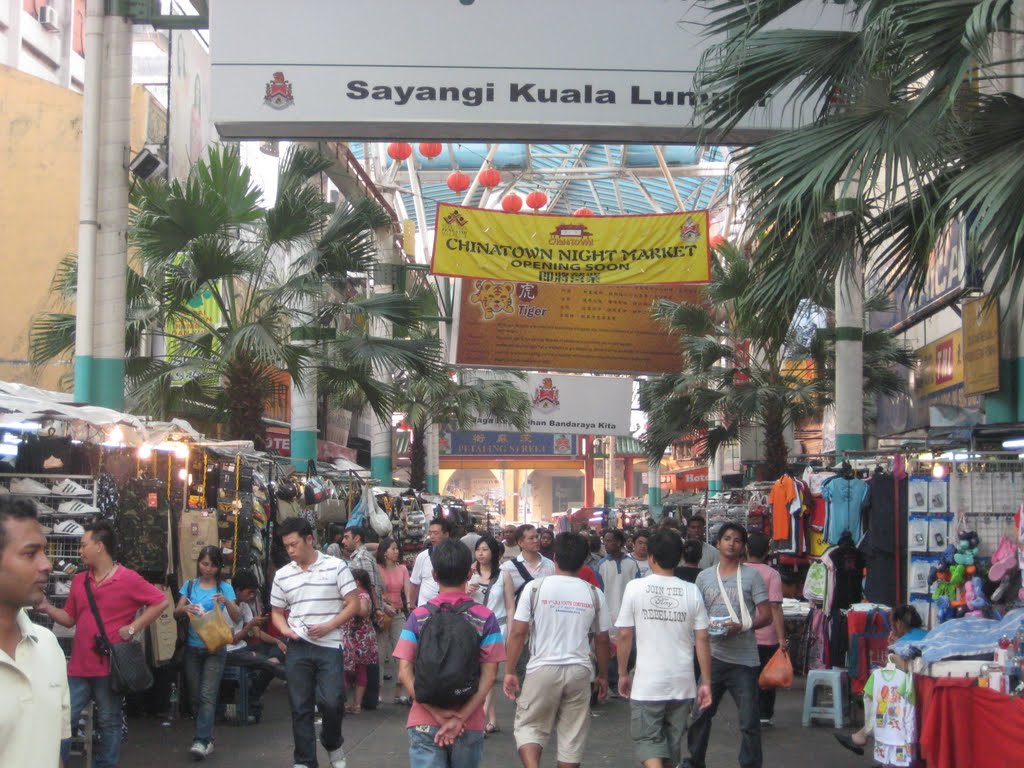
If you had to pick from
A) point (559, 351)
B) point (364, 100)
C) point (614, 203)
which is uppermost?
point (614, 203)

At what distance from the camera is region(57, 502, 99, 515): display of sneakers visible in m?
9.94

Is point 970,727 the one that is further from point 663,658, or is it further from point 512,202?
point 512,202

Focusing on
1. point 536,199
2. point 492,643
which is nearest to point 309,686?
point 492,643

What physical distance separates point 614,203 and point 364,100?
48982 mm

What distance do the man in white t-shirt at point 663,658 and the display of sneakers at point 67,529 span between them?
4518 mm

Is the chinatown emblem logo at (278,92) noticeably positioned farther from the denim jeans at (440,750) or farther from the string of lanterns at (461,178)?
the string of lanterns at (461,178)

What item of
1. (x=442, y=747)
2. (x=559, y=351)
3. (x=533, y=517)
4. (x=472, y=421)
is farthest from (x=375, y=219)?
(x=533, y=517)

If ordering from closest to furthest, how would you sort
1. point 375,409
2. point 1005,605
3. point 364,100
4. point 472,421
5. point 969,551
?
point 1005,605
point 969,551
point 364,100
point 375,409
point 472,421

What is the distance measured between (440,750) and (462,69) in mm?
6909

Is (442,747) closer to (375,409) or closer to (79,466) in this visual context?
(79,466)

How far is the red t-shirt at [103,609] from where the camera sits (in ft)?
27.0

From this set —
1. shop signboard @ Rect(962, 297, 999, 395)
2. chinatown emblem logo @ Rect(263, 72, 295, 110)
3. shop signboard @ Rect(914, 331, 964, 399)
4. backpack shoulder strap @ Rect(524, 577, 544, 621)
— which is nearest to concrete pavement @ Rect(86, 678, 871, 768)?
backpack shoulder strap @ Rect(524, 577, 544, 621)

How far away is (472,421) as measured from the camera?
3756 centimetres

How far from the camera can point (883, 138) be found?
26.2 ft
